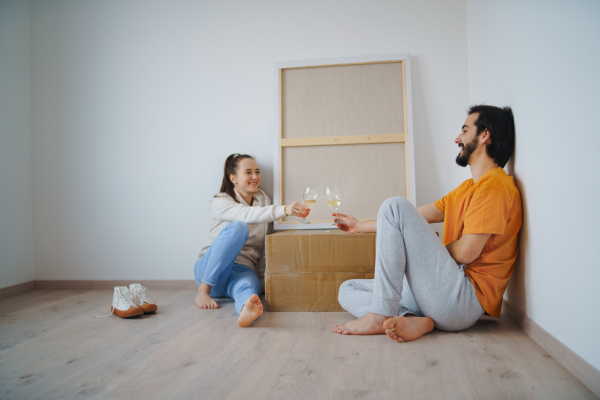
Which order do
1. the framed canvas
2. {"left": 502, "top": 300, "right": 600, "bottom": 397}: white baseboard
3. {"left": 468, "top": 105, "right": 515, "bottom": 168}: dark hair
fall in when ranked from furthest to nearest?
1. the framed canvas
2. {"left": 468, "top": 105, "right": 515, "bottom": 168}: dark hair
3. {"left": 502, "top": 300, "right": 600, "bottom": 397}: white baseboard

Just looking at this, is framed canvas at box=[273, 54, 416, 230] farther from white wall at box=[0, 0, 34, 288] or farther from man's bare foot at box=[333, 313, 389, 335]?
white wall at box=[0, 0, 34, 288]

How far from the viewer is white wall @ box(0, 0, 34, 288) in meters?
2.81

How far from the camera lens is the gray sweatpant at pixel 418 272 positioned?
1582mm

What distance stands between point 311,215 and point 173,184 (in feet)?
3.54

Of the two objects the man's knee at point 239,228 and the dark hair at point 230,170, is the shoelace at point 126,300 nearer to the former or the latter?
the man's knee at point 239,228

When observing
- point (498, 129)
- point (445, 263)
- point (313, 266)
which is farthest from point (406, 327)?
point (498, 129)

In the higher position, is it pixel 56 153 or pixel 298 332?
pixel 56 153

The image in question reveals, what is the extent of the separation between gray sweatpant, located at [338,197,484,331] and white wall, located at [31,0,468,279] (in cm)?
107

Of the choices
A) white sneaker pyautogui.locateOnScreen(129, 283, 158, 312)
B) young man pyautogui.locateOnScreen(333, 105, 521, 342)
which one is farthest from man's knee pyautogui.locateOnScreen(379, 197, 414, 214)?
white sneaker pyautogui.locateOnScreen(129, 283, 158, 312)

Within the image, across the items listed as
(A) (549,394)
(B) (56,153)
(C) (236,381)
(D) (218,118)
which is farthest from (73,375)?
(B) (56,153)

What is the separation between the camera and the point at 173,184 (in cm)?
289

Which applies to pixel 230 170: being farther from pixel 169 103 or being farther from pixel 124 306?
pixel 124 306

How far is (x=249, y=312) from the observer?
188 centimetres

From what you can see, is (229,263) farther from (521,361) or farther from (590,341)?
(590,341)
